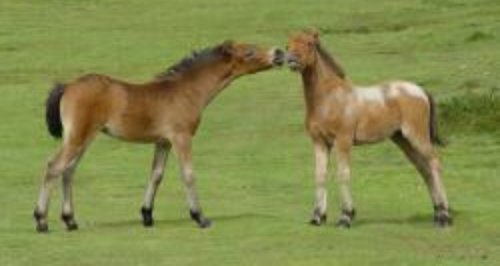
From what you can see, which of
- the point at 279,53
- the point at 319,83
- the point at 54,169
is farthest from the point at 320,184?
the point at 54,169

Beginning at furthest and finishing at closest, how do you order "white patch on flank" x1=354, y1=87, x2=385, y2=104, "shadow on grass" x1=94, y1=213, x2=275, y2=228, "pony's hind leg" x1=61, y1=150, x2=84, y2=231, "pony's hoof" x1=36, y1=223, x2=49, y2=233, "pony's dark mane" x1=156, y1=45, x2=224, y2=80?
"pony's dark mane" x1=156, y1=45, x2=224, y2=80 < "white patch on flank" x1=354, y1=87, x2=385, y2=104 < "shadow on grass" x1=94, y1=213, x2=275, y2=228 < "pony's hind leg" x1=61, y1=150, x2=84, y2=231 < "pony's hoof" x1=36, y1=223, x2=49, y2=233

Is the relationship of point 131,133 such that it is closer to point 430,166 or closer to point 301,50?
point 301,50

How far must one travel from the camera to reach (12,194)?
2220 cm

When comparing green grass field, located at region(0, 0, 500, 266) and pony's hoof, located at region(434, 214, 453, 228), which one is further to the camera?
pony's hoof, located at region(434, 214, 453, 228)

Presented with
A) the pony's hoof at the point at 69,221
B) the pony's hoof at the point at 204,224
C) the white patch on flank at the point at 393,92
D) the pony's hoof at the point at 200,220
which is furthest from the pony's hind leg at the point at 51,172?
the white patch on flank at the point at 393,92

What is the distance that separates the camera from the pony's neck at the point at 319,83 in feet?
59.9

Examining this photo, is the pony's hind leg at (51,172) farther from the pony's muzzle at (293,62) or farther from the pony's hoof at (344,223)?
the pony's hoof at (344,223)

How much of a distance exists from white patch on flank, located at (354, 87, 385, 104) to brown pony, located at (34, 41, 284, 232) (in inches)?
40.2

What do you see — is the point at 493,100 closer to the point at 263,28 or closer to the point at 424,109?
the point at 424,109

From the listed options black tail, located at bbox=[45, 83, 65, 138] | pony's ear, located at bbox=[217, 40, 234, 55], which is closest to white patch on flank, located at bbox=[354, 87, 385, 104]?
pony's ear, located at bbox=[217, 40, 234, 55]

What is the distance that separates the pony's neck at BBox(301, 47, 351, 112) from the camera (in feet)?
→ 59.9

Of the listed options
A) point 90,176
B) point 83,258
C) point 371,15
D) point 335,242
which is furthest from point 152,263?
point 371,15

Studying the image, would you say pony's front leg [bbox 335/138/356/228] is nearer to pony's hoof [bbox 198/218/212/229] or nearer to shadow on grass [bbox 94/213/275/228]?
shadow on grass [bbox 94/213/275/228]

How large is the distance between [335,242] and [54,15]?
108 ft
